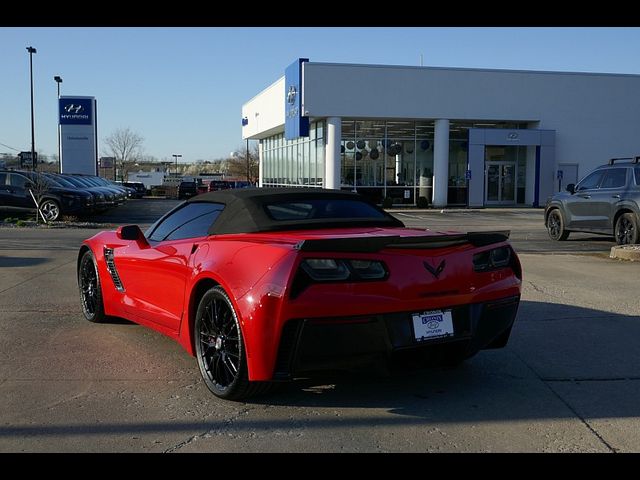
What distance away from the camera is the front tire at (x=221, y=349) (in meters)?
4.04

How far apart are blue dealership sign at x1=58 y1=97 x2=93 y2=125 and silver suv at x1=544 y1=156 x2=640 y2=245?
104 feet

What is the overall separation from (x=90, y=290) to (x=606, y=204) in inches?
432

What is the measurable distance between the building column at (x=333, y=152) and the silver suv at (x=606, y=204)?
16.8m

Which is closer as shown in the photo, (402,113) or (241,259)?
(241,259)

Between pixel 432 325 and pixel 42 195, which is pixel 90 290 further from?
pixel 42 195

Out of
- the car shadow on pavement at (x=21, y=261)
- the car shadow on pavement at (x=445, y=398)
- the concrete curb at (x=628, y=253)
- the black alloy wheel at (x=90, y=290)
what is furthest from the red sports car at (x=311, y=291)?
the concrete curb at (x=628, y=253)

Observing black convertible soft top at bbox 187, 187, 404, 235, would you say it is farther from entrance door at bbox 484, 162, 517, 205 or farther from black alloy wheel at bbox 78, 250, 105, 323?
entrance door at bbox 484, 162, 517, 205

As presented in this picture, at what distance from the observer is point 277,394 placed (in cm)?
438

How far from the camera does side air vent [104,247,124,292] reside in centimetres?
582

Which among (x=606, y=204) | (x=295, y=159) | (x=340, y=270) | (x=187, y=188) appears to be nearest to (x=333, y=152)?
(x=295, y=159)

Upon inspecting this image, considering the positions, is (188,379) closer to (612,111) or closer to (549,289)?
(549,289)
